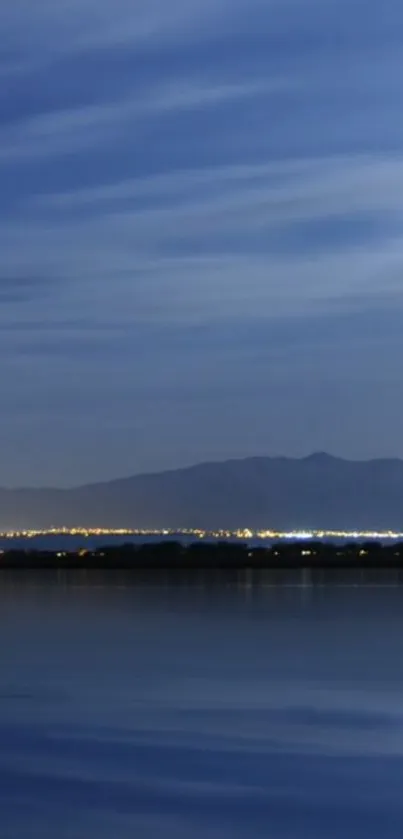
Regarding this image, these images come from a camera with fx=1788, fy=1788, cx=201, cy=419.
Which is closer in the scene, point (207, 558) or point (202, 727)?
point (202, 727)

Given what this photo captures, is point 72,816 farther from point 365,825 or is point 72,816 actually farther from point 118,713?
point 118,713

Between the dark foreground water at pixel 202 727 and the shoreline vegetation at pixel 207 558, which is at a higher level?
the shoreline vegetation at pixel 207 558

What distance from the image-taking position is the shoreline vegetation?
11238cm

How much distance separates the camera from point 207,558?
119562mm

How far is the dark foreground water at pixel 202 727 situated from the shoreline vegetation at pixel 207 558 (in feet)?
202

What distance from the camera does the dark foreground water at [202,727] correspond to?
2153cm

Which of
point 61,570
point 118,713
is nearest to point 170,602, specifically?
point 118,713

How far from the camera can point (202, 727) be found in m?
28.0

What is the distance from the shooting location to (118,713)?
1165 inches

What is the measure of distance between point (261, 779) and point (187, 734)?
143 inches

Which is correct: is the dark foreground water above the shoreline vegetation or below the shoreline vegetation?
below

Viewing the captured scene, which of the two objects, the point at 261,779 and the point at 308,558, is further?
the point at 308,558

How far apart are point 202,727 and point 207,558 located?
9164 centimetres

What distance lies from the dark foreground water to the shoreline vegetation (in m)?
61.5
